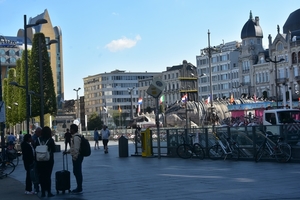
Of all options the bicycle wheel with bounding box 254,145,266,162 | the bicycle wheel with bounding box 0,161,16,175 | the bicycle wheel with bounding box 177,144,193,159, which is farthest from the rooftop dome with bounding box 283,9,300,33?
the bicycle wheel with bounding box 0,161,16,175

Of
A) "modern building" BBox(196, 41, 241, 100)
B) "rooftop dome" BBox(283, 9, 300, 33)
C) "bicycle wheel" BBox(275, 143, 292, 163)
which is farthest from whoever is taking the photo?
"modern building" BBox(196, 41, 241, 100)

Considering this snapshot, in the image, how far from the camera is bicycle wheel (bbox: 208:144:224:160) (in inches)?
Answer: 1048

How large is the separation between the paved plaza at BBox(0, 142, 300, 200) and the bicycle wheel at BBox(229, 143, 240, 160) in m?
1.85

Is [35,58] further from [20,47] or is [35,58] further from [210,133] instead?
[20,47]

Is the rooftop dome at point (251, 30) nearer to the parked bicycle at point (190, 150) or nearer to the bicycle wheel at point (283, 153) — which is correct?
the parked bicycle at point (190, 150)

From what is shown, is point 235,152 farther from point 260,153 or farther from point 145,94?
point 145,94

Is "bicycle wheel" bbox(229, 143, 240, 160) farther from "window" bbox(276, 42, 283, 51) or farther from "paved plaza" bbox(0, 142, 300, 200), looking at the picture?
"window" bbox(276, 42, 283, 51)

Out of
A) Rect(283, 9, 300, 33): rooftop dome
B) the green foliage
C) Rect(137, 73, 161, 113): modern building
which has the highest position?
Rect(283, 9, 300, 33): rooftop dome

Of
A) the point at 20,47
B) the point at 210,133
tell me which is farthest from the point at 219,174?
the point at 20,47

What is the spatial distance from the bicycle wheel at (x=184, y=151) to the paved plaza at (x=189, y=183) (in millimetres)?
4605

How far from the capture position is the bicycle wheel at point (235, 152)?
25.7m

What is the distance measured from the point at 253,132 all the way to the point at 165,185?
9.02 meters

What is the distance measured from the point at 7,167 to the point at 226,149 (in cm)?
888

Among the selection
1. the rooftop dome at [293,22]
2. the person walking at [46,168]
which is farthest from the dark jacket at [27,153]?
the rooftop dome at [293,22]
